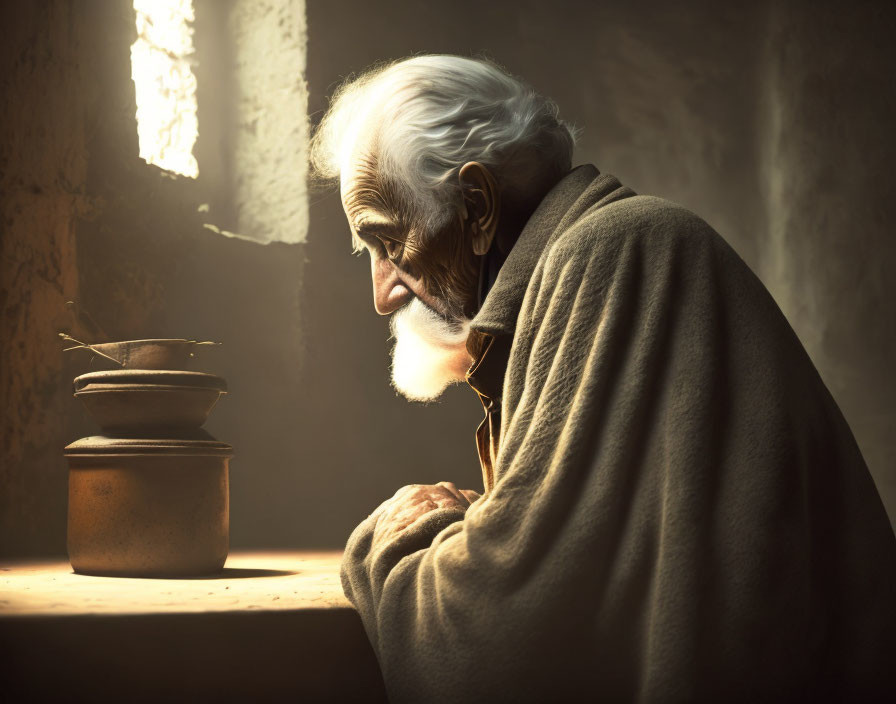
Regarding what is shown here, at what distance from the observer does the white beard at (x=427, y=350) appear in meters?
2.28

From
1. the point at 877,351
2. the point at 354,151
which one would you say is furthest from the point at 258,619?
the point at 877,351

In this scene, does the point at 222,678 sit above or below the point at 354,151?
below

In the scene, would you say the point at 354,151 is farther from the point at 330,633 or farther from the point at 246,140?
the point at 246,140

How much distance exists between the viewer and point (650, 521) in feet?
4.85

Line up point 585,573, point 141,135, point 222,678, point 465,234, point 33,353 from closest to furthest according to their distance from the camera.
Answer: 1. point 585,573
2. point 222,678
3. point 465,234
4. point 33,353
5. point 141,135

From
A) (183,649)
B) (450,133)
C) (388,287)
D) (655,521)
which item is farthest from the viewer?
(388,287)

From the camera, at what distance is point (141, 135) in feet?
13.1

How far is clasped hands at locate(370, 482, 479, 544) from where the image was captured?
1.85 metres

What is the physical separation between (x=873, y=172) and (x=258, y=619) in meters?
3.29

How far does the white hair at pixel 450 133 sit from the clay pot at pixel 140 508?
105 centimetres

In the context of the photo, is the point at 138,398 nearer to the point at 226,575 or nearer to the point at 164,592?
the point at 226,575

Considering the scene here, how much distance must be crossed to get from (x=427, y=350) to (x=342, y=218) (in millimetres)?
2116

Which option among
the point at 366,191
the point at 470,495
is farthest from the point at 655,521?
the point at 366,191

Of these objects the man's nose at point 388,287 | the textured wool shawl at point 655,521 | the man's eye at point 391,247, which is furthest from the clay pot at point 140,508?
the textured wool shawl at point 655,521
